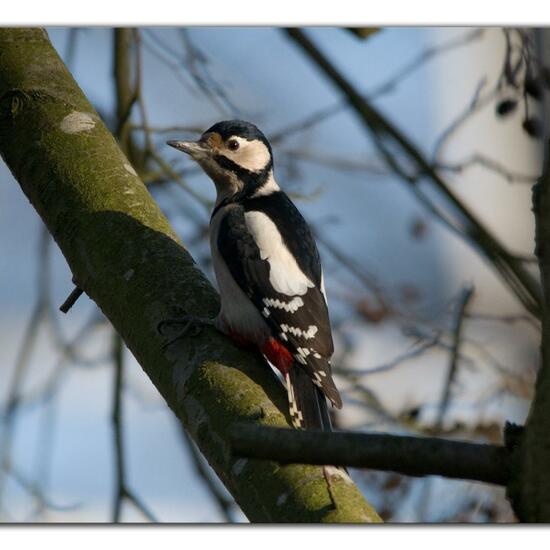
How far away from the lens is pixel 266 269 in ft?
6.70

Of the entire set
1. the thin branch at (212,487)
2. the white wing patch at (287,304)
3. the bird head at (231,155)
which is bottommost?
the thin branch at (212,487)

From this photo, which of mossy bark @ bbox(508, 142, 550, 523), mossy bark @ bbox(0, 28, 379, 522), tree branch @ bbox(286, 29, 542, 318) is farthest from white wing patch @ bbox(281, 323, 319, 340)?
mossy bark @ bbox(508, 142, 550, 523)

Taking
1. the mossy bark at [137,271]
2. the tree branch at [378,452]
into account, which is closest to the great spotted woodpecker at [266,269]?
the mossy bark at [137,271]

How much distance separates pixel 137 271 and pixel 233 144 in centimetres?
61

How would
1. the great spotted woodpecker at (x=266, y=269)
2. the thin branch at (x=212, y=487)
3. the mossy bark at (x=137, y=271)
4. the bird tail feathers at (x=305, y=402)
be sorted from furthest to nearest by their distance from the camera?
the thin branch at (x=212, y=487) → the great spotted woodpecker at (x=266, y=269) → the bird tail feathers at (x=305, y=402) → the mossy bark at (x=137, y=271)

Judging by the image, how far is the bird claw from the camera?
1684 mm

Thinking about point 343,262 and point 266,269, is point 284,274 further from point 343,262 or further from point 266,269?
point 343,262

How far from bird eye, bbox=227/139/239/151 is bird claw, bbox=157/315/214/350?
2.20 feet

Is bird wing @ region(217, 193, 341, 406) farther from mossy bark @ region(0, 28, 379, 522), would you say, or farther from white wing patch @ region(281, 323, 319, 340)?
mossy bark @ region(0, 28, 379, 522)

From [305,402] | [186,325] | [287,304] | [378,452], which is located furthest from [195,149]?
[378,452]

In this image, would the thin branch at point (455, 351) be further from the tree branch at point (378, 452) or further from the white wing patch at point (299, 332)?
the tree branch at point (378, 452)

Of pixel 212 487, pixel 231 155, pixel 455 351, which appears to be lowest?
pixel 212 487

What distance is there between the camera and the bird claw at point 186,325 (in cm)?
168
